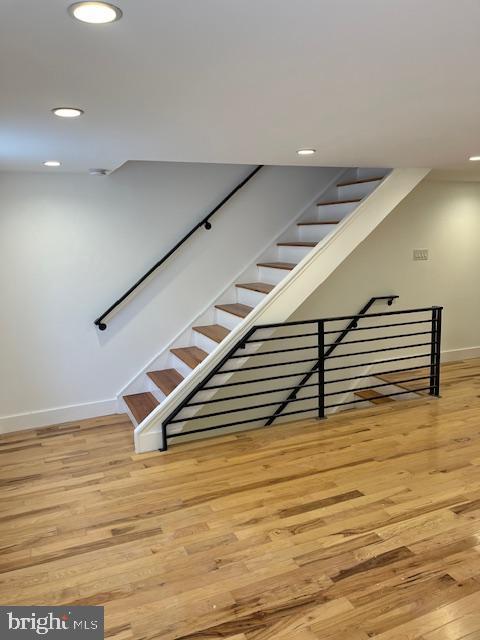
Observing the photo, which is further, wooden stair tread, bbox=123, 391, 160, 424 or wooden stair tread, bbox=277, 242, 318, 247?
wooden stair tread, bbox=277, 242, 318, 247

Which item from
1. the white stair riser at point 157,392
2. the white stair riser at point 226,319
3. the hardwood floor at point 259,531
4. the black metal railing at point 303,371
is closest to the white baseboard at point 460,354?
the black metal railing at point 303,371

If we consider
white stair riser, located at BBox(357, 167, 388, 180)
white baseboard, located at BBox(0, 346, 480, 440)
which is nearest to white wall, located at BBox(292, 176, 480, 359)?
white stair riser, located at BBox(357, 167, 388, 180)

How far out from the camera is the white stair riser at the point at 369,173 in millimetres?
4371

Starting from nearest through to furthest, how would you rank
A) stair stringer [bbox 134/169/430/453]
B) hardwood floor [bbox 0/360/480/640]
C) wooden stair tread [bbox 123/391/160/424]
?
hardwood floor [bbox 0/360/480/640] < stair stringer [bbox 134/169/430/453] < wooden stair tread [bbox 123/391/160/424]

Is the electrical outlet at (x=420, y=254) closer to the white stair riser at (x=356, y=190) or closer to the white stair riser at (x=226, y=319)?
the white stair riser at (x=356, y=190)

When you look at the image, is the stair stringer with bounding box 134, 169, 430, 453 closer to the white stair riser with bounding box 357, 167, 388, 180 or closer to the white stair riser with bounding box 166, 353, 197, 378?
the white stair riser with bounding box 357, 167, 388, 180

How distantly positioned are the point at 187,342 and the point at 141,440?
124 cm

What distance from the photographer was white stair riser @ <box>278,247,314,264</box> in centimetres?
439

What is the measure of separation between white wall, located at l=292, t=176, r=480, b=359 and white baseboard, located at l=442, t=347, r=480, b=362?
0.01 meters

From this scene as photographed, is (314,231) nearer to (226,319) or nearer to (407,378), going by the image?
(226,319)

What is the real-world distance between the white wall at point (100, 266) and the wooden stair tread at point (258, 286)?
0.54 ft

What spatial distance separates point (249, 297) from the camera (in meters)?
4.43

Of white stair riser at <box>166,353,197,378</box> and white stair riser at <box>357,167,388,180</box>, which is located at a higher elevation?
white stair riser at <box>357,167,388,180</box>

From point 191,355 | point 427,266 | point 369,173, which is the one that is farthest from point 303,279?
point 427,266
